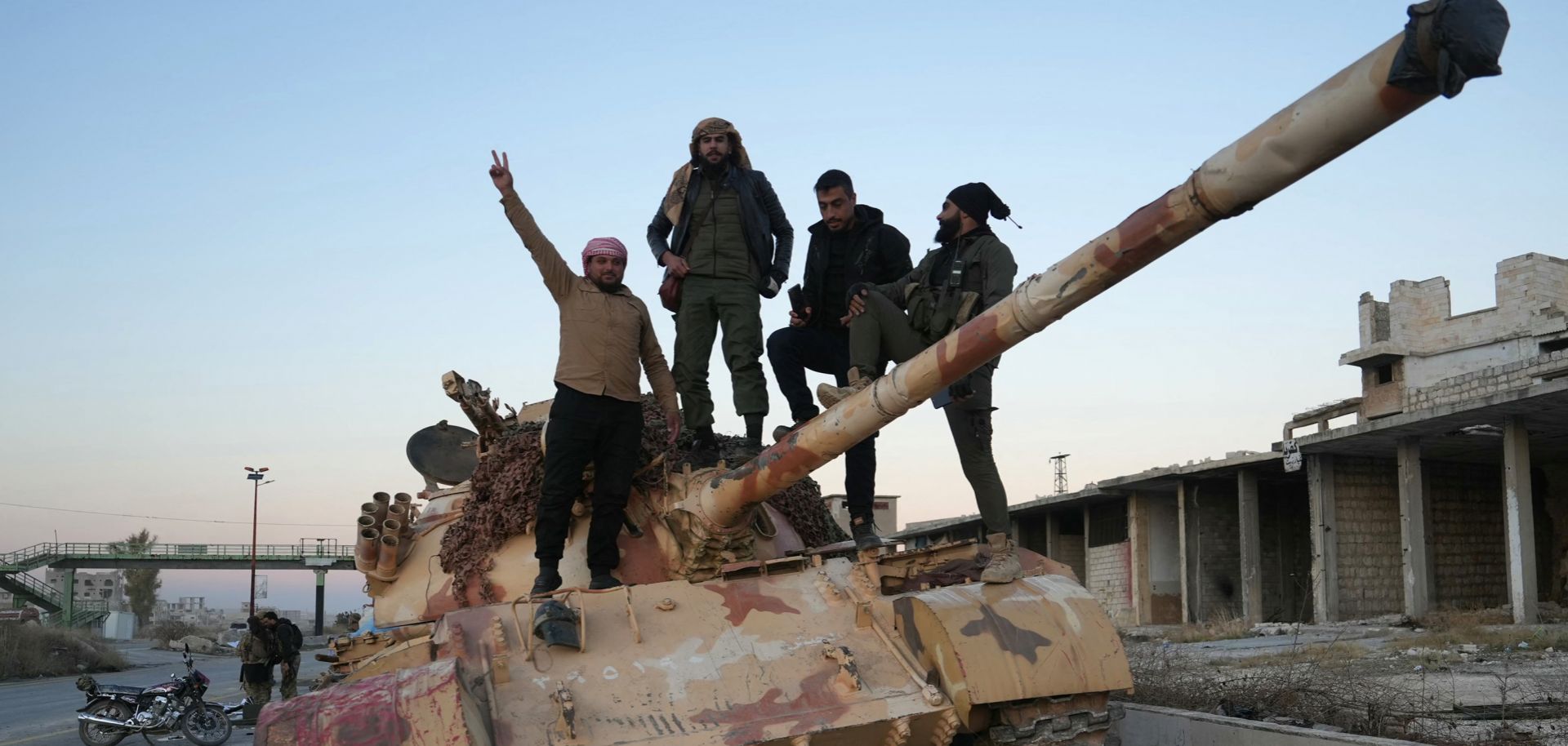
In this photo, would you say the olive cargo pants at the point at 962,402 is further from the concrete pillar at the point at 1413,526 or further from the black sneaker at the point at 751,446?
the concrete pillar at the point at 1413,526

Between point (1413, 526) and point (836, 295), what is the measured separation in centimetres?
1798

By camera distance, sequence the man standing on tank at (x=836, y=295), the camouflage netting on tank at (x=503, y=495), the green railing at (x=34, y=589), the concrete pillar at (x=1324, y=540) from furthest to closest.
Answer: the green railing at (x=34, y=589), the concrete pillar at (x=1324, y=540), the man standing on tank at (x=836, y=295), the camouflage netting on tank at (x=503, y=495)

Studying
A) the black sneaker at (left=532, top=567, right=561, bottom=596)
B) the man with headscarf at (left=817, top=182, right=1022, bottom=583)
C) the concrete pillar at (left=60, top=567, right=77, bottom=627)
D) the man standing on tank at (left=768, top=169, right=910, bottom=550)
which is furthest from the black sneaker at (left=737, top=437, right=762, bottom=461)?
the concrete pillar at (left=60, top=567, right=77, bottom=627)

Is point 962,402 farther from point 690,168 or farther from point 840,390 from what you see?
point 690,168

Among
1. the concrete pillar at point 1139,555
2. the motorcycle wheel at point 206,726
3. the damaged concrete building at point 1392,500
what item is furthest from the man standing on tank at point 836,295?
the concrete pillar at point 1139,555

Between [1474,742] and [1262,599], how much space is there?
887 inches

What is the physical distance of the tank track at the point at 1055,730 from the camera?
6.04m

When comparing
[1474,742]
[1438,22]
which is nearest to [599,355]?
[1438,22]

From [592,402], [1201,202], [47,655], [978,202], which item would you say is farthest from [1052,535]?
[1201,202]

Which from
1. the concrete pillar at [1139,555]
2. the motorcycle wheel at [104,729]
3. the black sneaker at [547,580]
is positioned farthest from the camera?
the concrete pillar at [1139,555]

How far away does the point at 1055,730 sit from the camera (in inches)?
239

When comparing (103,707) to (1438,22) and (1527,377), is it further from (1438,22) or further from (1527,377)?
(1527,377)

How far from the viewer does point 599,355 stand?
24.5ft

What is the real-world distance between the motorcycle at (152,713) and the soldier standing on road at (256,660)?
805 millimetres
